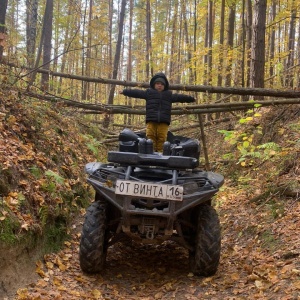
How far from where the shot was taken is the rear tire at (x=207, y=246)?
183 inches

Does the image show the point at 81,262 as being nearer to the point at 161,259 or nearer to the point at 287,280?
the point at 161,259

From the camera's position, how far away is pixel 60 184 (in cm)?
632

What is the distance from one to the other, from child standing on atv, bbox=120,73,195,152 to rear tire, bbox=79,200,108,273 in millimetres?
2551

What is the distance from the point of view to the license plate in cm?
426

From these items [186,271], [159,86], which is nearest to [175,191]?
[186,271]

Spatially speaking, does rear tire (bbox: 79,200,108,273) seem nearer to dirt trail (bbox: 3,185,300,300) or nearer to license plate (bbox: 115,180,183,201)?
dirt trail (bbox: 3,185,300,300)

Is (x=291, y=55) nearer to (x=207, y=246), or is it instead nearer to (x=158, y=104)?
(x=158, y=104)

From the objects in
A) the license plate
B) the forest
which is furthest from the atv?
the forest

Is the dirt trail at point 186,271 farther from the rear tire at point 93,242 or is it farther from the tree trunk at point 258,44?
the tree trunk at point 258,44

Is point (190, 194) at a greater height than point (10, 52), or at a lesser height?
lesser

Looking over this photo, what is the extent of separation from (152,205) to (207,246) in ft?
3.02

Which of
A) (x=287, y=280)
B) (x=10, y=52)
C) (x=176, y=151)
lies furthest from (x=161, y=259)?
(x=10, y=52)

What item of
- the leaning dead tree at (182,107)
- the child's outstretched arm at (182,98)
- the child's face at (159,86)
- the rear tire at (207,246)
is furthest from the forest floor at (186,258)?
the child's face at (159,86)

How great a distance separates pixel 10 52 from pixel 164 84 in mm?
4502
